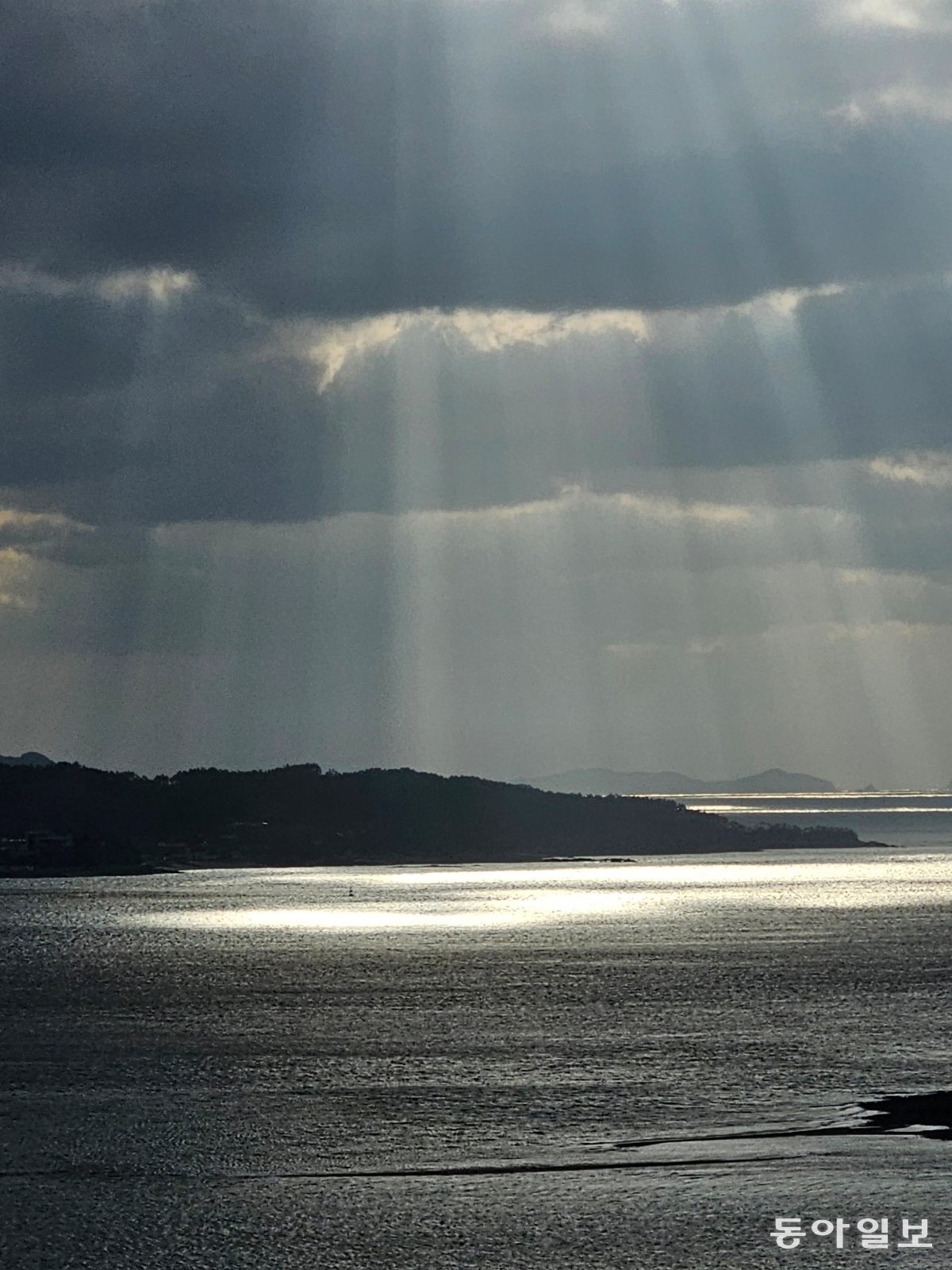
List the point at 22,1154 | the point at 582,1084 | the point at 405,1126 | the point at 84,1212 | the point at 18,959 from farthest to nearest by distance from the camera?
the point at 18,959
the point at 582,1084
the point at 405,1126
the point at 22,1154
the point at 84,1212

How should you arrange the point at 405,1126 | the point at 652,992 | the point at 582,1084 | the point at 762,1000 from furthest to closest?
the point at 652,992
the point at 762,1000
the point at 582,1084
the point at 405,1126

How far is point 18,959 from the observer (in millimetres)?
168375

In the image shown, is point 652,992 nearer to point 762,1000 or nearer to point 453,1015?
point 762,1000

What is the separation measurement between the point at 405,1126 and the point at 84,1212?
15.7 metres

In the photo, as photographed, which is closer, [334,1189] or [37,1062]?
[334,1189]

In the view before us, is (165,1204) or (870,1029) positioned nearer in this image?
(165,1204)

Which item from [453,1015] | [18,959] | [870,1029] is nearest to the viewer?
[870,1029]

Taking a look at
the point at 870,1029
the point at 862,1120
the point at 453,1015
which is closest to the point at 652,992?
the point at 453,1015

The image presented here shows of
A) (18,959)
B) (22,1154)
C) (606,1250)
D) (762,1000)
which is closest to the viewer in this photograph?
(606,1250)

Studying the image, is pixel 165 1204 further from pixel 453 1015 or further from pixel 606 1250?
pixel 453 1015

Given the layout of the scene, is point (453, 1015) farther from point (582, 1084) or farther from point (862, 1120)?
point (862, 1120)

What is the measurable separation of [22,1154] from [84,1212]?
9593 mm

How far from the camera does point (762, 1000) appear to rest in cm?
11931

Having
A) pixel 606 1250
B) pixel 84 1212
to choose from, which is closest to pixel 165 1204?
pixel 84 1212
